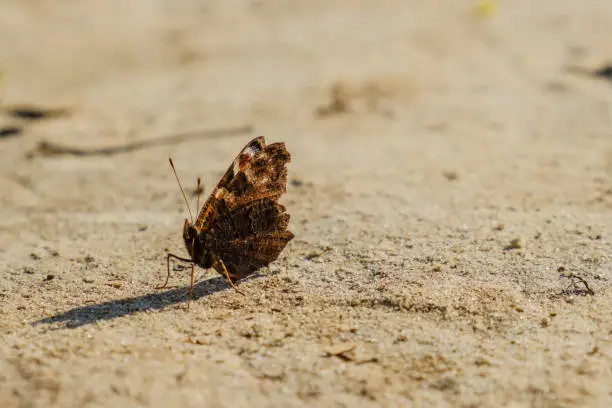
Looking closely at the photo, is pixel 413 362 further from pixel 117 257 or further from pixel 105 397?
pixel 117 257

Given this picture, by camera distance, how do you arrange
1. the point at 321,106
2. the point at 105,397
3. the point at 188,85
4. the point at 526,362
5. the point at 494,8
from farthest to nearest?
the point at 494,8 → the point at 188,85 → the point at 321,106 → the point at 526,362 → the point at 105,397

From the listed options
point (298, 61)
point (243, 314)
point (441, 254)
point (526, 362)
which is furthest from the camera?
point (298, 61)

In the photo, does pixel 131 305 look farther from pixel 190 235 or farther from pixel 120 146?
pixel 120 146

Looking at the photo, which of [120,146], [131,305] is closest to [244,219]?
[131,305]

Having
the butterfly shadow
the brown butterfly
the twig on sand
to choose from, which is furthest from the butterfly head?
the twig on sand

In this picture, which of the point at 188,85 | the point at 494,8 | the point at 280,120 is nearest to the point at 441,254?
the point at 280,120

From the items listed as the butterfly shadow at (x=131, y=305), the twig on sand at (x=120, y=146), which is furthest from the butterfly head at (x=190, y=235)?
the twig on sand at (x=120, y=146)
